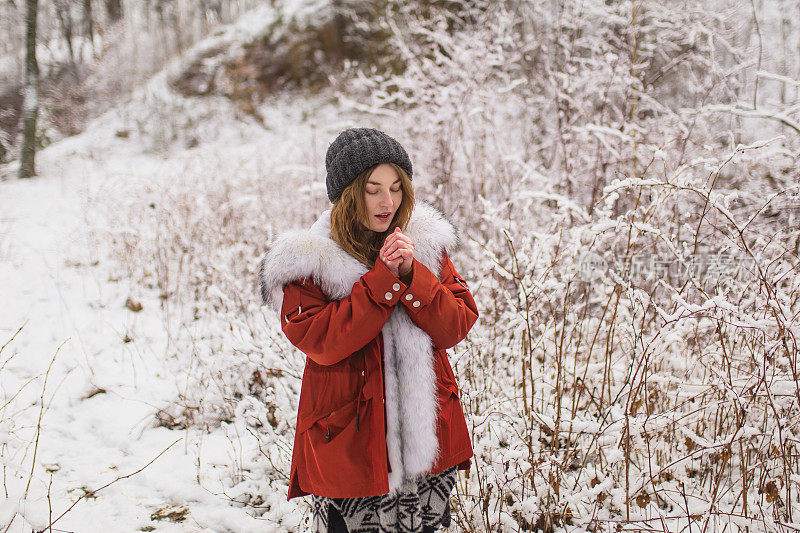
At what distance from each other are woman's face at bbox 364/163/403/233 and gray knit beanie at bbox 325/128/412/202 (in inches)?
1.2

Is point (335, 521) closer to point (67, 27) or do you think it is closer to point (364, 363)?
point (364, 363)

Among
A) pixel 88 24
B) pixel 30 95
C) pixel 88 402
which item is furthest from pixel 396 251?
pixel 88 24

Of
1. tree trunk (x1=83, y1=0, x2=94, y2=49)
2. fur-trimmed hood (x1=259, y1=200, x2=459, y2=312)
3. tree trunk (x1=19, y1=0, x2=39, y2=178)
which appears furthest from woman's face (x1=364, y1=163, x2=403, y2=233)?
tree trunk (x1=83, y1=0, x2=94, y2=49)

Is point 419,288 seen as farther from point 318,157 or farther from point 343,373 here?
point 318,157

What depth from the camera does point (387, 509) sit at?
4.47ft

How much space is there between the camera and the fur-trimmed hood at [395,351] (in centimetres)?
126

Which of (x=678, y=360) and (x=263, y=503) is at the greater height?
(x=678, y=360)

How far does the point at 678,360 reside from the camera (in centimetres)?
227

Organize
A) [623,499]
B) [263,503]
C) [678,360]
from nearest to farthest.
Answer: [623,499] < [263,503] < [678,360]

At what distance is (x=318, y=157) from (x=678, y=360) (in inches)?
213

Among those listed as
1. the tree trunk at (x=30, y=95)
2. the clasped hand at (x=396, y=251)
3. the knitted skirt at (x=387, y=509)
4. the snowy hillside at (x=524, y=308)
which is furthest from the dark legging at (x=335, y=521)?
the tree trunk at (x=30, y=95)

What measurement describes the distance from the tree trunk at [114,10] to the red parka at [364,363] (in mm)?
27657

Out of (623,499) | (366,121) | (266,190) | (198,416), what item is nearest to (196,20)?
(366,121)

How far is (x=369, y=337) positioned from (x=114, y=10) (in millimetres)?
28259
